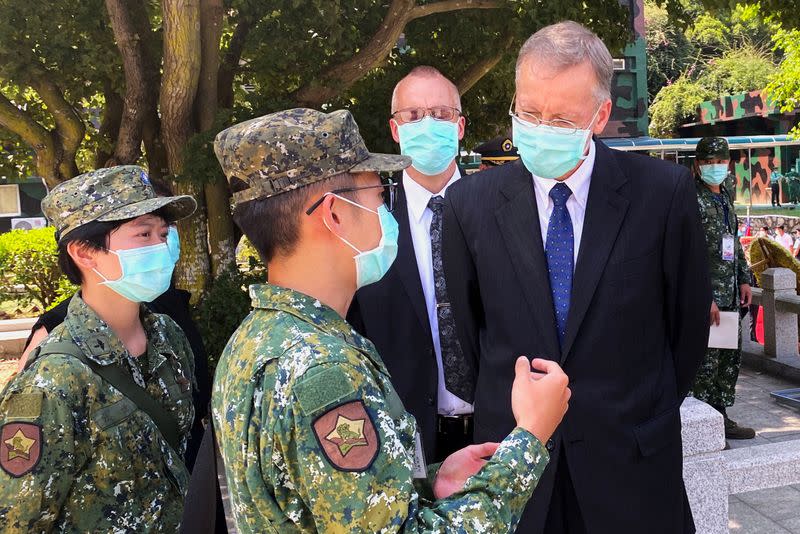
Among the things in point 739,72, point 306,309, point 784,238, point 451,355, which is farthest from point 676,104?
point 306,309

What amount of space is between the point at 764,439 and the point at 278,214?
18.1ft

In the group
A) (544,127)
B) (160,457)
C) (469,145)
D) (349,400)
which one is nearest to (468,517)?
(349,400)

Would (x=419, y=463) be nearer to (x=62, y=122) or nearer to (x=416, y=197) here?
(x=416, y=197)

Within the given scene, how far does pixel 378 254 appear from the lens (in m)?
1.55

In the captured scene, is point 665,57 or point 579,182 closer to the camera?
point 579,182

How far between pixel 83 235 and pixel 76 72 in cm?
537

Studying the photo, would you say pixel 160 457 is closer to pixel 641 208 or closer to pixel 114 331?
pixel 114 331

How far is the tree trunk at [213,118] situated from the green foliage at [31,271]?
13.5ft

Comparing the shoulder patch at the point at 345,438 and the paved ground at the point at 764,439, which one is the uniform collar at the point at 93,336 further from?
the paved ground at the point at 764,439

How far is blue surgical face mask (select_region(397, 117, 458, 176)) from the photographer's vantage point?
3061 mm

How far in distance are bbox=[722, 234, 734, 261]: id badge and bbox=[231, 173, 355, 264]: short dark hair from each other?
14.9 feet

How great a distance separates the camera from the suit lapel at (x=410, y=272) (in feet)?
8.80

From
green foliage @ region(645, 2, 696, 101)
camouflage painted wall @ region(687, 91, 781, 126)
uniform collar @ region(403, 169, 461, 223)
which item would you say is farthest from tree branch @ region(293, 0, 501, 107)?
green foliage @ region(645, 2, 696, 101)

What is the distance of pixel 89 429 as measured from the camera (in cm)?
195
